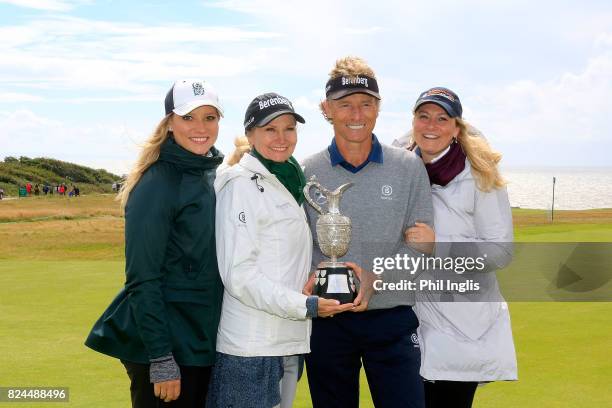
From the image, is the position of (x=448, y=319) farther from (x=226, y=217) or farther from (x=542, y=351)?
(x=542, y=351)

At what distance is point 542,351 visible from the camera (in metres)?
7.41

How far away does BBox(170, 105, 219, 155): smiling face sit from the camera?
3.66 metres

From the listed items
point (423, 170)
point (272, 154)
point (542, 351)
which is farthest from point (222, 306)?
point (542, 351)

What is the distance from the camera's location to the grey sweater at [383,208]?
3922mm

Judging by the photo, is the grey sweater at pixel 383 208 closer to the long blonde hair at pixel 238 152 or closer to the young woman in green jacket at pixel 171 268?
the long blonde hair at pixel 238 152

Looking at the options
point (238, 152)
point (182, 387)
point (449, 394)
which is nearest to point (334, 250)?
point (238, 152)

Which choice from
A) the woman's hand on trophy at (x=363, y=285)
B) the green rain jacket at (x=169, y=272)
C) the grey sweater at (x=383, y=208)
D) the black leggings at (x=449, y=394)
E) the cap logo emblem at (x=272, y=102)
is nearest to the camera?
the green rain jacket at (x=169, y=272)

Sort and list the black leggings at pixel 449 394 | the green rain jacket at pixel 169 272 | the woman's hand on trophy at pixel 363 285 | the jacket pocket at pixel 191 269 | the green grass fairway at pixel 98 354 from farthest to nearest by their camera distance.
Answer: the green grass fairway at pixel 98 354 → the black leggings at pixel 449 394 → the woman's hand on trophy at pixel 363 285 → the jacket pocket at pixel 191 269 → the green rain jacket at pixel 169 272

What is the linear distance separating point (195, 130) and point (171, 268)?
69cm

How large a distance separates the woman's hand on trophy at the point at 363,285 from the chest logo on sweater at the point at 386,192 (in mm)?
387

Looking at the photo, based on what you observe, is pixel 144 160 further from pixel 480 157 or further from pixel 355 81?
pixel 480 157

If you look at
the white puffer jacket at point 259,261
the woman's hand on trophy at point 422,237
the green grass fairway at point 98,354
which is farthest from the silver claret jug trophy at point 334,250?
the green grass fairway at point 98,354

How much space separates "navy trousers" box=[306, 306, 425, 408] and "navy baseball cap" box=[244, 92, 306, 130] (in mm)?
1111

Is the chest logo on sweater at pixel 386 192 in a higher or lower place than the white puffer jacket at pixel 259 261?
higher
